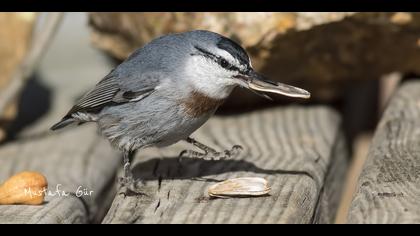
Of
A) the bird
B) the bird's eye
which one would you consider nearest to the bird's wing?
the bird

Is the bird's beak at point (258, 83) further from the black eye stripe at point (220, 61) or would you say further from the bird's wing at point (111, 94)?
the bird's wing at point (111, 94)

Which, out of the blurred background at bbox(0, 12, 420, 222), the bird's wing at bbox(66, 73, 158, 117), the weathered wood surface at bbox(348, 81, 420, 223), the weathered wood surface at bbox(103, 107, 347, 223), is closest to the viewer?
the weathered wood surface at bbox(348, 81, 420, 223)

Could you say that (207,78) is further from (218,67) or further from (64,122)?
(64,122)

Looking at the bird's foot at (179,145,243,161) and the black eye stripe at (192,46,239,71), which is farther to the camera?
the bird's foot at (179,145,243,161)

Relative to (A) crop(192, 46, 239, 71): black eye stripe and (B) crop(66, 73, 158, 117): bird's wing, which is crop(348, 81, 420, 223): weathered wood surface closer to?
(A) crop(192, 46, 239, 71): black eye stripe

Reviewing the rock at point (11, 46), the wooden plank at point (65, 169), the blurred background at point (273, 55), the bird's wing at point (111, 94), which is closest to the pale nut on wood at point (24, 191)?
the wooden plank at point (65, 169)
